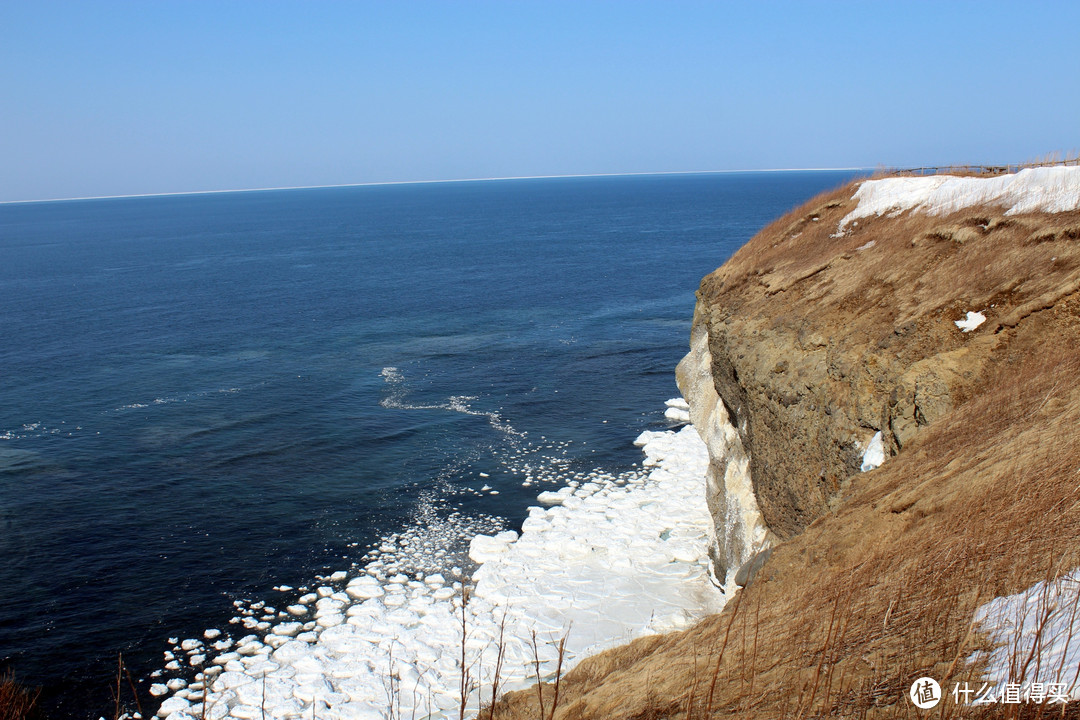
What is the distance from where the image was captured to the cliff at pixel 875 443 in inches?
299

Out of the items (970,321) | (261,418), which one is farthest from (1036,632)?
(261,418)

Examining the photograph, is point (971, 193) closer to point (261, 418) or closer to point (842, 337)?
point (842, 337)

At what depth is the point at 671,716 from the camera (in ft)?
25.1

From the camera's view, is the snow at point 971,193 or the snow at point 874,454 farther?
the snow at point 971,193

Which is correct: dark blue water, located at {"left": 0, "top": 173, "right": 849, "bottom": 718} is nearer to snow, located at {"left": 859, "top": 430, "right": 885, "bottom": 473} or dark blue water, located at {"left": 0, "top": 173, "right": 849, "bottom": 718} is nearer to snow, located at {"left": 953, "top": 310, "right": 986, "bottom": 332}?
snow, located at {"left": 859, "top": 430, "right": 885, "bottom": 473}

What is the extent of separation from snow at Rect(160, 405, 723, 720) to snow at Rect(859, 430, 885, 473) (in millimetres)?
5673


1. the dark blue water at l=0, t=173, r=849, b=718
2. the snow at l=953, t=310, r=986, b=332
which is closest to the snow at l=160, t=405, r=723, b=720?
the dark blue water at l=0, t=173, r=849, b=718

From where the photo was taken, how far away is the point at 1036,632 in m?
5.36

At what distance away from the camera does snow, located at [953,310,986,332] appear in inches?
642

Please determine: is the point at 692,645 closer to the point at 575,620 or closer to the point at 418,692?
the point at 418,692

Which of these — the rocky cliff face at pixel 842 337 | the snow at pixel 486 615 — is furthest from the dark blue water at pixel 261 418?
the rocky cliff face at pixel 842 337

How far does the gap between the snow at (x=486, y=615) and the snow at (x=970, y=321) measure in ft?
30.3

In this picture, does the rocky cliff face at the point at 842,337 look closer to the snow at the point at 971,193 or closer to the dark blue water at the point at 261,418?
the snow at the point at 971,193

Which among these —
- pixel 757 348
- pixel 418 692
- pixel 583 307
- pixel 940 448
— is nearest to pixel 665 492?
pixel 757 348
